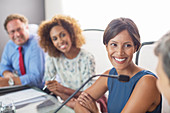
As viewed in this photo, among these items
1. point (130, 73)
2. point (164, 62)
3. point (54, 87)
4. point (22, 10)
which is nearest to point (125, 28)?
point (130, 73)

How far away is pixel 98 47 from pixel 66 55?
0.34m

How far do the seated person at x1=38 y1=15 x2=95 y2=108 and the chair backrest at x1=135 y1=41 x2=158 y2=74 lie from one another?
0.35 meters

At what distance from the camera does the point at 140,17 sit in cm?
145

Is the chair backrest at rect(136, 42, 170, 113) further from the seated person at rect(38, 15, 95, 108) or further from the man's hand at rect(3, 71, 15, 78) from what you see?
the man's hand at rect(3, 71, 15, 78)

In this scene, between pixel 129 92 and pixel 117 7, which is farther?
pixel 117 7

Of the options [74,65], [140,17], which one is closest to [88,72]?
[74,65]

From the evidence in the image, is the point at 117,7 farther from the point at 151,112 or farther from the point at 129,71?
the point at 151,112

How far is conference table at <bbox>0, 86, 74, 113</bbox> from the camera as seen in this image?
102cm

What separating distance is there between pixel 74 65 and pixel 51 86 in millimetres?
283

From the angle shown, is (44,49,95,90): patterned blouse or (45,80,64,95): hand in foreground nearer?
(45,80,64,95): hand in foreground

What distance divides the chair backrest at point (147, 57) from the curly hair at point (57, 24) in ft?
1.61

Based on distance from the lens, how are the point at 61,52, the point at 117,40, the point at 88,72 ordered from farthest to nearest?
the point at 61,52 → the point at 88,72 → the point at 117,40

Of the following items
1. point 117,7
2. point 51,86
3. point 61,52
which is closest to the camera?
point 51,86

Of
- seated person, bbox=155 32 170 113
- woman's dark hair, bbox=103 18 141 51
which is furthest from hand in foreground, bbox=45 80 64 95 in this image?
seated person, bbox=155 32 170 113
